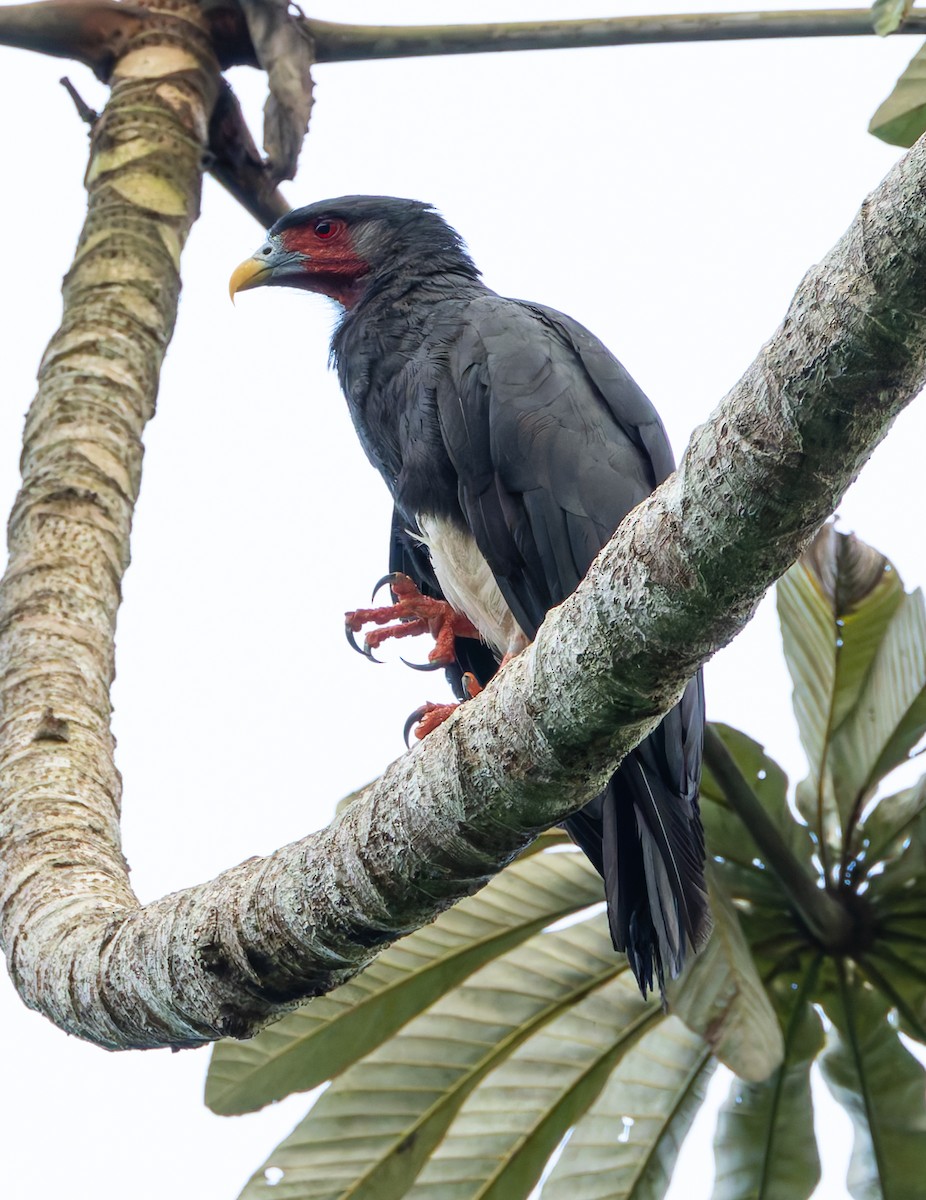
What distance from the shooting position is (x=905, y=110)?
3.37 metres

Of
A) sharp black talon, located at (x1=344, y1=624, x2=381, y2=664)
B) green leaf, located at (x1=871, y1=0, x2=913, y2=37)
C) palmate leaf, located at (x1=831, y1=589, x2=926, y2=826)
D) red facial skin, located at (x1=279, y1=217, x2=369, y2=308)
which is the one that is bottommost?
palmate leaf, located at (x1=831, y1=589, x2=926, y2=826)

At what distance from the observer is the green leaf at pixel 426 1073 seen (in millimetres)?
3648

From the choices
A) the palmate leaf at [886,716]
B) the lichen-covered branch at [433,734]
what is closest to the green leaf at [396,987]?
the palmate leaf at [886,716]

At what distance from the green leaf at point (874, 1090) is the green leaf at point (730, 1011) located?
67cm

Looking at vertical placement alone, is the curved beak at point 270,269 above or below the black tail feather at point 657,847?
above

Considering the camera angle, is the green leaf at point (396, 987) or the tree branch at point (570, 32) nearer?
the green leaf at point (396, 987)

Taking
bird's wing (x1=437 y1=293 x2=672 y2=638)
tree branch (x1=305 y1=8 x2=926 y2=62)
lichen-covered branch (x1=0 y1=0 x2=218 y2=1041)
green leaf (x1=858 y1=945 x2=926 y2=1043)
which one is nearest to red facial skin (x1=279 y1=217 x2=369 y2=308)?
lichen-covered branch (x1=0 y1=0 x2=218 y2=1041)

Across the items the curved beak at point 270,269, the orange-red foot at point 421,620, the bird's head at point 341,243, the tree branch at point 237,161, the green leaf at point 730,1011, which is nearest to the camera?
the green leaf at point 730,1011

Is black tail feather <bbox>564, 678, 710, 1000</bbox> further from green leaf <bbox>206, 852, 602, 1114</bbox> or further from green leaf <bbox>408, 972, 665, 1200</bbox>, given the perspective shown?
green leaf <bbox>408, 972, 665, 1200</bbox>

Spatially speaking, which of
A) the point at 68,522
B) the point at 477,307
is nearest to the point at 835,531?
the point at 477,307

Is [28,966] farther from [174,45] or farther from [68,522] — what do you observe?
[174,45]

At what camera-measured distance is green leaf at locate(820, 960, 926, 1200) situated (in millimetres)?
3863

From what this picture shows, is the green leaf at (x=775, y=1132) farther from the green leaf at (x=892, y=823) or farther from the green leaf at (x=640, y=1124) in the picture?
the green leaf at (x=892, y=823)

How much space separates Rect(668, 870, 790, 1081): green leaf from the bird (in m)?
0.17
